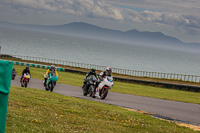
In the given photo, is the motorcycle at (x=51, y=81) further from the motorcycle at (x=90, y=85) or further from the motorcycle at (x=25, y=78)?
the motorcycle at (x=90, y=85)

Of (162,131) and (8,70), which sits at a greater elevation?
(8,70)

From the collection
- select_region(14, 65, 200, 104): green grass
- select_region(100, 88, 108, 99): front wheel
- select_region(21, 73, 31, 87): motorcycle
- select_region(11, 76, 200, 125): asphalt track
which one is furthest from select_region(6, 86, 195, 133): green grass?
select_region(14, 65, 200, 104): green grass

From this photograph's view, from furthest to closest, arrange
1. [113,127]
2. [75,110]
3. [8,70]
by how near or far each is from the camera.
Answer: [75,110], [113,127], [8,70]

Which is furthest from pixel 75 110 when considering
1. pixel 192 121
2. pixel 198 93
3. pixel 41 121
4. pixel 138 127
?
pixel 198 93

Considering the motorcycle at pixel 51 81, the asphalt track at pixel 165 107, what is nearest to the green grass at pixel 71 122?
the asphalt track at pixel 165 107

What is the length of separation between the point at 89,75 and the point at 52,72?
2.48 metres

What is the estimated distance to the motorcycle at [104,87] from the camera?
65.7 feet

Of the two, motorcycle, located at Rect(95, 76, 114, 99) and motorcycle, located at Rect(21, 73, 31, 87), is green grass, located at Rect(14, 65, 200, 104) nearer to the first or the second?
motorcycle, located at Rect(95, 76, 114, 99)

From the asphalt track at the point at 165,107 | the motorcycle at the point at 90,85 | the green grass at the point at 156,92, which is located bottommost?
the asphalt track at the point at 165,107

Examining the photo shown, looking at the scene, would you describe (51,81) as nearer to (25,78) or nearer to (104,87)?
(25,78)

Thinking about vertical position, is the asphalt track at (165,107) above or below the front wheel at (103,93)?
below

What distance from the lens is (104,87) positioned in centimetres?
2047

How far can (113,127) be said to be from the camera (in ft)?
32.3

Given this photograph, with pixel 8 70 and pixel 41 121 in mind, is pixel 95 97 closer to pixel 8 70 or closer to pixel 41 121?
pixel 41 121
